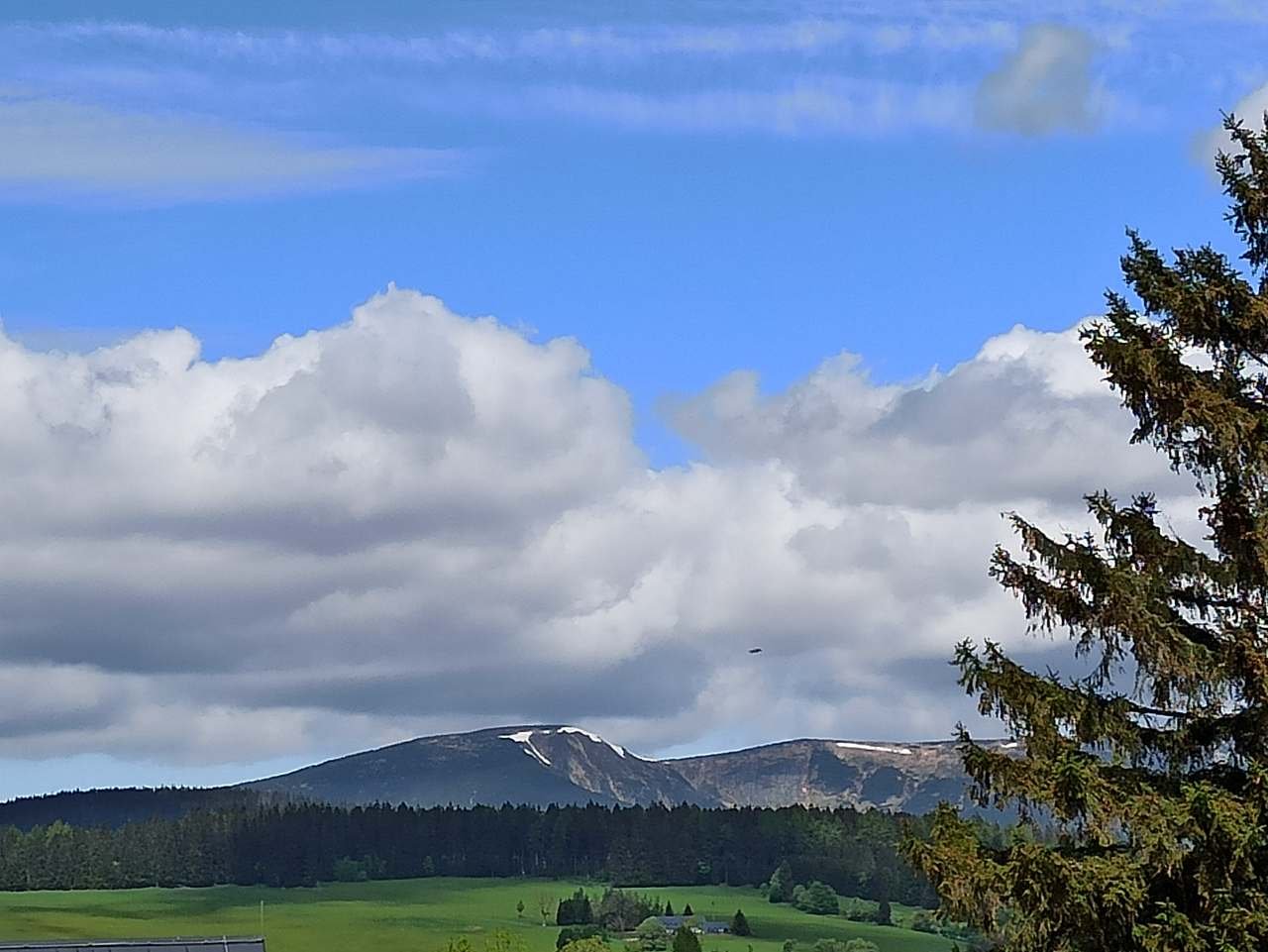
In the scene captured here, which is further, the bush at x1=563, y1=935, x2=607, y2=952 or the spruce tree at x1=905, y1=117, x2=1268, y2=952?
the bush at x1=563, y1=935, x2=607, y2=952

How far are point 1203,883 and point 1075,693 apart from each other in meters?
2.93

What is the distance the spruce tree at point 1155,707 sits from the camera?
81.7ft

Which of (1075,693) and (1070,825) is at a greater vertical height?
(1075,693)

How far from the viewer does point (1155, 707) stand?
26.6 metres

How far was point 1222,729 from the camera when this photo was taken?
26.4m

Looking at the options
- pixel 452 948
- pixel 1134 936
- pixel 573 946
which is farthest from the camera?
pixel 573 946

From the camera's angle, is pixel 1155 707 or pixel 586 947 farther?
pixel 586 947

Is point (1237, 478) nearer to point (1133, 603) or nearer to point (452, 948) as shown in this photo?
point (1133, 603)

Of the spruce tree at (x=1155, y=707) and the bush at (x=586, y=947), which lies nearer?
the spruce tree at (x=1155, y=707)

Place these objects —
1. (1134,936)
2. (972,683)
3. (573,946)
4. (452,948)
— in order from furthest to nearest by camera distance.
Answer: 1. (573,946)
2. (452,948)
3. (972,683)
4. (1134,936)

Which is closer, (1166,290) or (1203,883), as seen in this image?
(1203,883)

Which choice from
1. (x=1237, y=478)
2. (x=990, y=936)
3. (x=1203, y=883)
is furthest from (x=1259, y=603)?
(x=990, y=936)

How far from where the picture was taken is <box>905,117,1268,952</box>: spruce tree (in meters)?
24.9

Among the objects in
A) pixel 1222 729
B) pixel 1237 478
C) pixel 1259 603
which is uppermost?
pixel 1237 478
